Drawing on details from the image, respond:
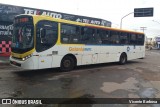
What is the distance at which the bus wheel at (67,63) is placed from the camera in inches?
484

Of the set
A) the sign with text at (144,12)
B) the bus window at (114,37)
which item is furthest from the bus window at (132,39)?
the sign with text at (144,12)

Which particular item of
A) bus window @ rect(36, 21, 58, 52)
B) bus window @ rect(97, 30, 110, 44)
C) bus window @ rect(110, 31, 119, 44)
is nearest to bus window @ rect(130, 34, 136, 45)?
bus window @ rect(110, 31, 119, 44)

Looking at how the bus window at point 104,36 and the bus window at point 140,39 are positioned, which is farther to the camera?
the bus window at point 140,39

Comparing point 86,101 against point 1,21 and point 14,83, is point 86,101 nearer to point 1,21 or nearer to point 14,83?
point 14,83

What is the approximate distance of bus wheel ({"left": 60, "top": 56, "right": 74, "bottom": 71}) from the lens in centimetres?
1230

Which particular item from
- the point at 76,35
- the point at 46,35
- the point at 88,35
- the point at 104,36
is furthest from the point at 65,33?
the point at 104,36

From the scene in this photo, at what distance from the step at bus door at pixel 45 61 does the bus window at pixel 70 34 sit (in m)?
1.38

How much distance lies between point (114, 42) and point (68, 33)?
4925 millimetres

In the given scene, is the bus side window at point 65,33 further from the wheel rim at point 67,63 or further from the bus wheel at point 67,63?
the wheel rim at point 67,63

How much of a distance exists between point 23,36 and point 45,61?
1.65 metres

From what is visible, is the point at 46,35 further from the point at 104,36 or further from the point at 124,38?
the point at 124,38

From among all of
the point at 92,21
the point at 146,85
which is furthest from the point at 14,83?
the point at 92,21

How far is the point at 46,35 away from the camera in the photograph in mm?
11062

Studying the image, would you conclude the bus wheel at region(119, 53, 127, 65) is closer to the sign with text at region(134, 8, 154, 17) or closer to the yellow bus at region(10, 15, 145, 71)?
the yellow bus at region(10, 15, 145, 71)
